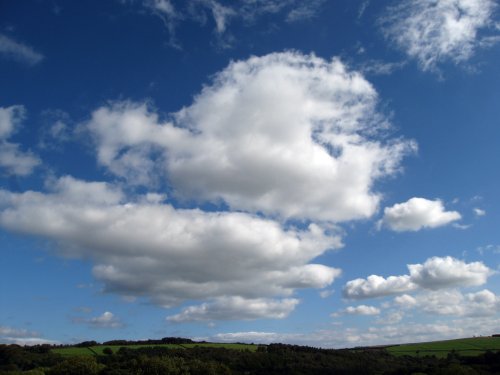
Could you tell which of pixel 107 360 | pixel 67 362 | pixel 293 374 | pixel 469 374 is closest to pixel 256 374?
pixel 293 374

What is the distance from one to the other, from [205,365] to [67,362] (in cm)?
4316

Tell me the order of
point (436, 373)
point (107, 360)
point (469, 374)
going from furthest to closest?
point (107, 360), point (436, 373), point (469, 374)

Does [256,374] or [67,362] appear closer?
[67,362]

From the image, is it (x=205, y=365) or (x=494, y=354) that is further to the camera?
(x=494, y=354)

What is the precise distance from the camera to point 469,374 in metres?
119

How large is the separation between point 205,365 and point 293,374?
2180 inches

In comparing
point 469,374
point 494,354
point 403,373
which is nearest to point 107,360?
point 403,373

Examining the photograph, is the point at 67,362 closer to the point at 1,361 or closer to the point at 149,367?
the point at 149,367

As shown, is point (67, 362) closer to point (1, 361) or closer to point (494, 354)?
point (1, 361)

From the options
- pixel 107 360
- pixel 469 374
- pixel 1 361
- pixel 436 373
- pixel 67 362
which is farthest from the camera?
pixel 1 361

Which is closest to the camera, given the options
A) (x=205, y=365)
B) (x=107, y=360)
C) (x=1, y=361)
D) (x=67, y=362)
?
(x=67, y=362)

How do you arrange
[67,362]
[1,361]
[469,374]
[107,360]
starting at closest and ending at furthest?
[469,374] → [67,362] → [107,360] → [1,361]

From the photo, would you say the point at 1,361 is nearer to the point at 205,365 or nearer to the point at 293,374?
the point at 205,365

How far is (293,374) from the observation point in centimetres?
19962
